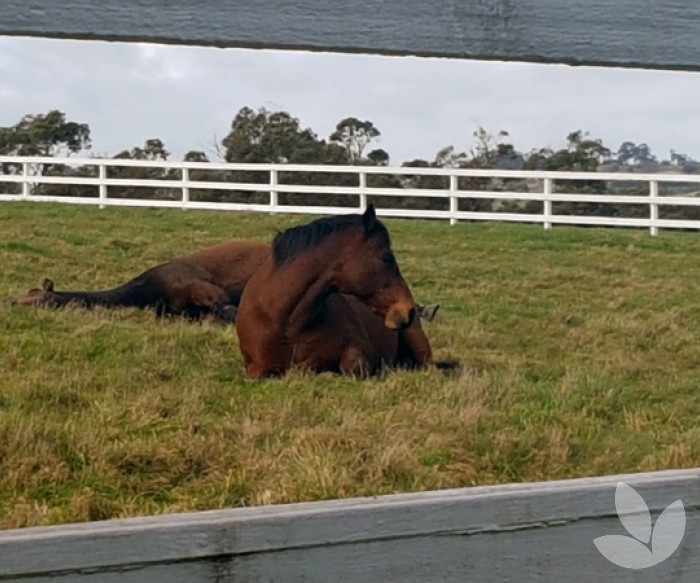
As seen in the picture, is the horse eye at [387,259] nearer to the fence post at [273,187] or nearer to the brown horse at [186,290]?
the brown horse at [186,290]

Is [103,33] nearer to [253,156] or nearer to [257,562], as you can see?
[257,562]

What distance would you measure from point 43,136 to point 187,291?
1312 cm

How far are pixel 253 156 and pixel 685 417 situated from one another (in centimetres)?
1342

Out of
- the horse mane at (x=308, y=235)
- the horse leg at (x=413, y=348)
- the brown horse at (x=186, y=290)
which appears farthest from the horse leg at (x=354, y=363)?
the brown horse at (x=186, y=290)

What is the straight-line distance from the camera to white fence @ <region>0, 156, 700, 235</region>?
45.4 feet

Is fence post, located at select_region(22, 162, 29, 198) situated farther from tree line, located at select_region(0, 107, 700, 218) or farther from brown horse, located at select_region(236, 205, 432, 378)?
brown horse, located at select_region(236, 205, 432, 378)

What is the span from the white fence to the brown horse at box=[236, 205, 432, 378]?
8177 millimetres

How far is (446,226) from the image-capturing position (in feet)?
40.8

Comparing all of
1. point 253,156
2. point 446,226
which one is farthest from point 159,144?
point 446,226
